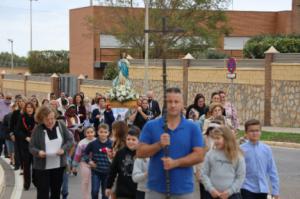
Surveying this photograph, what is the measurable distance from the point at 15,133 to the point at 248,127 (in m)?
7.41

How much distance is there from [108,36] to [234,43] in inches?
435

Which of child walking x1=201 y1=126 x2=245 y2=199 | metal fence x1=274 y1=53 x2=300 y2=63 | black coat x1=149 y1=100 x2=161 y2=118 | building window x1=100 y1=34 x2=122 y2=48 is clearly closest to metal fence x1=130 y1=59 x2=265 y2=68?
metal fence x1=274 y1=53 x2=300 y2=63

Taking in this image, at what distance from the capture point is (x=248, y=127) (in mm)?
8070

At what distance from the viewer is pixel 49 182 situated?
1004 cm

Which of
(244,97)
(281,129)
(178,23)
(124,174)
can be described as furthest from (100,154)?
(178,23)

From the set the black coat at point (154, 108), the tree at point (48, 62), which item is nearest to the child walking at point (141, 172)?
the black coat at point (154, 108)

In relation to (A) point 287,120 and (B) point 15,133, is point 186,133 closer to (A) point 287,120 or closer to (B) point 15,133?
(B) point 15,133

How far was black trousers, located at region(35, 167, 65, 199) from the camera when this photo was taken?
9930mm

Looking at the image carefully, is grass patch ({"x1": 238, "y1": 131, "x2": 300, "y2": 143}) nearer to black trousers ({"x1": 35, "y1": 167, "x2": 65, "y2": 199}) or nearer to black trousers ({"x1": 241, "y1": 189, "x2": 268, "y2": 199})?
black trousers ({"x1": 35, "y1": 167, "x2": 65, "y2": 199})

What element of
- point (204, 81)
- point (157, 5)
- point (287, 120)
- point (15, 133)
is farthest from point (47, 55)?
point (15, 133)

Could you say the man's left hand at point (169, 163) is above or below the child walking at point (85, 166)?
above

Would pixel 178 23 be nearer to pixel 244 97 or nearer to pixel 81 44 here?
pixel 244 97

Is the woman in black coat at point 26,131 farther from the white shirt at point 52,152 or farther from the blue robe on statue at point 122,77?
the blue robe on statue at point 122,77

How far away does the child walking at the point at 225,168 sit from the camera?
24.7 ft
